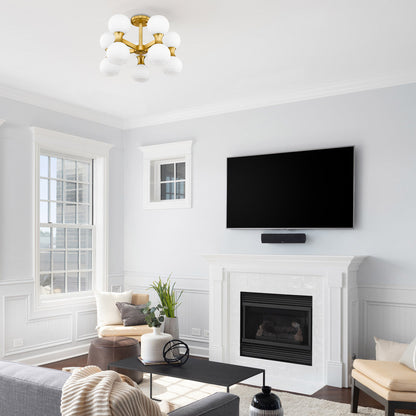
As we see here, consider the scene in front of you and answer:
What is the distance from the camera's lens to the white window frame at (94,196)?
532 centimetres

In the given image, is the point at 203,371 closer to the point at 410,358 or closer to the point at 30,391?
the point at 410,358

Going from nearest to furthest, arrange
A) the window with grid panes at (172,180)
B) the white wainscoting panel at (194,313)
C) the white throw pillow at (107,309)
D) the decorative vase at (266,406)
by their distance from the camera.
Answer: the decorative vase at (266,406), the white throw pillow at (107,309), the white wainscoting panel at (194,313), the window with grid panes at (172,180)

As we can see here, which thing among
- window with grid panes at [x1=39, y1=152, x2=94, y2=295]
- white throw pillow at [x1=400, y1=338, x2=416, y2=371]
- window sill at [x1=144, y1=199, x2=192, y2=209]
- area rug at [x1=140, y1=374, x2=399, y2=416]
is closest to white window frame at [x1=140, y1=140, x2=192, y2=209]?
window sill at [x1=144, y1=199, x2=192, y2=209]

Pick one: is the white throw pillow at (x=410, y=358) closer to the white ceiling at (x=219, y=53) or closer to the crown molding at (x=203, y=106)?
the white ceiling at (x=219, y=53)

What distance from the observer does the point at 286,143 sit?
17.3ft

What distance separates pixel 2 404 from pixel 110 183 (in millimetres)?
4436

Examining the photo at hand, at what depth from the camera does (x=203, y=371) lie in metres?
3.63

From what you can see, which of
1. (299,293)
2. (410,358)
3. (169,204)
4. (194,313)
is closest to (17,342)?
(194,313)

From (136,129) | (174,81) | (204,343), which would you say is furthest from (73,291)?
(174,81)

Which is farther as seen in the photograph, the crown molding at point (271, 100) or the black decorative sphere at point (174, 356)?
the crown molding at point (271, 100)

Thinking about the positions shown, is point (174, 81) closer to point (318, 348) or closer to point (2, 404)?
point (318, 348)

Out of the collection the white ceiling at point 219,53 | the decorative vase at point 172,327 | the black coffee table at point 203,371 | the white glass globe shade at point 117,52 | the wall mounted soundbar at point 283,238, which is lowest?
the decorative vase at point 172,327

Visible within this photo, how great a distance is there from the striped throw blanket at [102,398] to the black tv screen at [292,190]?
3470 millimetres

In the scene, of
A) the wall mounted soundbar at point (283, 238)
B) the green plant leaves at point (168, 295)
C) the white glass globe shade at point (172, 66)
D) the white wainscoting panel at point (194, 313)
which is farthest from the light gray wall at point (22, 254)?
the white glass globe shade at point (172, 66)
